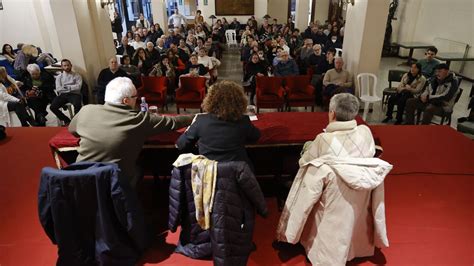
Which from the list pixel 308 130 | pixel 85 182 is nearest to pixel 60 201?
pixel 85 182

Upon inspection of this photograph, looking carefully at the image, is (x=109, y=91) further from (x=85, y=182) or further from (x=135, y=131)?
(x=85, y=182)

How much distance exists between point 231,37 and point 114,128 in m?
12.1

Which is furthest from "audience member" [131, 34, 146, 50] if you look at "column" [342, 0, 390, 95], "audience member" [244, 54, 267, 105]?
"column" [342, 0, 390, 95]

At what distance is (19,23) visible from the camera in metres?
9.66

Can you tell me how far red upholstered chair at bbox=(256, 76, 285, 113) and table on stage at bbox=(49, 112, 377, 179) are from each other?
94.3 inches

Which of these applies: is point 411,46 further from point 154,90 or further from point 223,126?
point 223,126

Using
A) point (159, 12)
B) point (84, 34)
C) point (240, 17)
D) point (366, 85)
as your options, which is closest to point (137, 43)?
point (84, 34)

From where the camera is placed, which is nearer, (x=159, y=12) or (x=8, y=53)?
(x=8, y=53)

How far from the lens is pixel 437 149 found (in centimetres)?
420

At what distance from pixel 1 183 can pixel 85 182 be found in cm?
222

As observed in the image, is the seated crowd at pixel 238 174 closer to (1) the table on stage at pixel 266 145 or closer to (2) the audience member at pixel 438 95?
(1) the table on stage at pixel 266 145

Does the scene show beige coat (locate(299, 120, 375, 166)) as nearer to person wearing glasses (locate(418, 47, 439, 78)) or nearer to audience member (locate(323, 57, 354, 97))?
audience member (locate(323, 57, 354, 97))

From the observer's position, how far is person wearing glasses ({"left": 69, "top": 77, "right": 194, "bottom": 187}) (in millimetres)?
2424

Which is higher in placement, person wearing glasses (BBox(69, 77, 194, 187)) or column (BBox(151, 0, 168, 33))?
column (BBox(151, 0, 168, 33))
